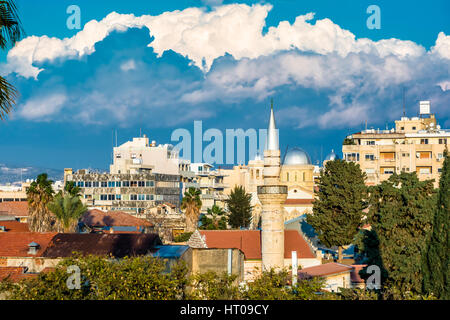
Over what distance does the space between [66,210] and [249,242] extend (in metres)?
17.4

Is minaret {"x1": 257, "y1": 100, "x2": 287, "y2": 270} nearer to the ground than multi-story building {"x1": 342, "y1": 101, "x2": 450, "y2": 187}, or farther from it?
nearer to the ground

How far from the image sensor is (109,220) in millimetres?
72688

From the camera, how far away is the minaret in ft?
132

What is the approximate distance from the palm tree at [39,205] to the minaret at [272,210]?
25.7m

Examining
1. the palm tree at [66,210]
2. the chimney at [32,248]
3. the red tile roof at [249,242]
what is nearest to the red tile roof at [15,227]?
the palm tree at [66,210]

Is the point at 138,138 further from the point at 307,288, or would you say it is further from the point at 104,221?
the point at 307,288

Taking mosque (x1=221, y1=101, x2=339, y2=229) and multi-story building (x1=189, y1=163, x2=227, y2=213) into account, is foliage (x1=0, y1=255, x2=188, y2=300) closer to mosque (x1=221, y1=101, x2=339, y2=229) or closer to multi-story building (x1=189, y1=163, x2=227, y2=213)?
mosque (x1=221, y1=101, x2=339, y2=229)

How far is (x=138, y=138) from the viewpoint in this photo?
114562mm

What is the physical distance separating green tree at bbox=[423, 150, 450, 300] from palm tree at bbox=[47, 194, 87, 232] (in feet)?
128

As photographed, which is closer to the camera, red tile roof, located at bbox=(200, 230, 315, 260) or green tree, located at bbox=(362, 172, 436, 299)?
green tree, located at bbox=(362, 172, 436, 299)

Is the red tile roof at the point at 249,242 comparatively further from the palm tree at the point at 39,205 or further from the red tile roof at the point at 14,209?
the red tile roof at the point at 14,209

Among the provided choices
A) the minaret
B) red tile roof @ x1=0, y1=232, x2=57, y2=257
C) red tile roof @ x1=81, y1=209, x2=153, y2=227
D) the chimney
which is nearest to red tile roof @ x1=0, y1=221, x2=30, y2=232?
red tile roof @ x1=81, y1=209, x2=153, y2=227

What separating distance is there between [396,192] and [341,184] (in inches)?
724

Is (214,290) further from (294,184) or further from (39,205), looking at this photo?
(294,184)
